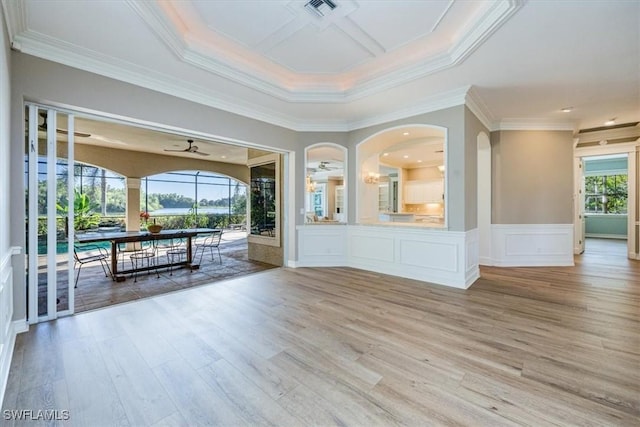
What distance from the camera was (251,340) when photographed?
2.57 metres

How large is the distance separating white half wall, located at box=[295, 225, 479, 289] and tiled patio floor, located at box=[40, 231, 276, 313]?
1.21 metres

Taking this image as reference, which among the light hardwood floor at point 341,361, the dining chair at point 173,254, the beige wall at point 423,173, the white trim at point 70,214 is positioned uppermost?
the beige wall at point 423,173

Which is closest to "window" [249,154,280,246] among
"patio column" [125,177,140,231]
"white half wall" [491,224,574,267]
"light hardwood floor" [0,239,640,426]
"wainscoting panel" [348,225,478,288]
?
"wainscoting panel" [348,225,478,288]

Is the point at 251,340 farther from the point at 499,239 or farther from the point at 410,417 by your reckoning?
the point at 499,239

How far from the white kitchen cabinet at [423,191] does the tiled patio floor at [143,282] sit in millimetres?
6906

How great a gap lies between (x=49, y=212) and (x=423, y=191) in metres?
10.1

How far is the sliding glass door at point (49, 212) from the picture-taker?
2.85 m

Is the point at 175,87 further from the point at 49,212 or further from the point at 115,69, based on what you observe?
the point at 49,212

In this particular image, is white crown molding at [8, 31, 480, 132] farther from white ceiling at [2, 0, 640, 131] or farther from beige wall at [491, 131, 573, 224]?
beige wall at [491, 131, 573, 224]

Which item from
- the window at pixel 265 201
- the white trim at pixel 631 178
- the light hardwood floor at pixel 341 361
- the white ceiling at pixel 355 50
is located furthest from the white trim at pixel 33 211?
the white trim at pixel 631 178

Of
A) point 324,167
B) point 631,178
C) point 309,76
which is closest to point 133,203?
point 324,167

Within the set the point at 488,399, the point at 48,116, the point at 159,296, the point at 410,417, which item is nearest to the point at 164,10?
the point at 48,116

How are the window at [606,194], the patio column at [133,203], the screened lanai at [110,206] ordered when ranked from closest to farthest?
the screened lanai at [110,206] < the patio column at [133,203] < the window at [606,194]

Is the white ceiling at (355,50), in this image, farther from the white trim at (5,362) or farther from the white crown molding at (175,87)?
the white trim at (5,362)
